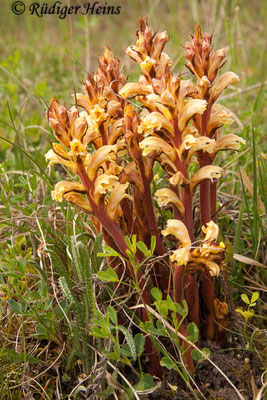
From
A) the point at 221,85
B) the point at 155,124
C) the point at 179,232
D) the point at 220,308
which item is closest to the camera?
the point at 155,124

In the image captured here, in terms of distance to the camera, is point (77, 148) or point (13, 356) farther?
point (13, 356)

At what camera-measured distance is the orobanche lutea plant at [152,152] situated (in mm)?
1381

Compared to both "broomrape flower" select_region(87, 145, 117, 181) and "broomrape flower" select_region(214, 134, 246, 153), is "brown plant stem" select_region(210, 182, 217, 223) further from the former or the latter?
"broomrape flower" select_region(87, 145, 117, 181)

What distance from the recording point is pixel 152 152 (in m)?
1.48

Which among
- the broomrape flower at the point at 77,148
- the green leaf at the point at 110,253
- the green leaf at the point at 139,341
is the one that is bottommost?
the green leaf at the point at 139,341

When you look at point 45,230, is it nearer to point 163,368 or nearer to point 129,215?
point 129,215

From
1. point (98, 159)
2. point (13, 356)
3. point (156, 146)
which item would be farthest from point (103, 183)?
point (13, 356)

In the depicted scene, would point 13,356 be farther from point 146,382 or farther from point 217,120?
point 217,120

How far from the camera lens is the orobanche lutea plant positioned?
1.38 meters

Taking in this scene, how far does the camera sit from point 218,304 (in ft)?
5.45

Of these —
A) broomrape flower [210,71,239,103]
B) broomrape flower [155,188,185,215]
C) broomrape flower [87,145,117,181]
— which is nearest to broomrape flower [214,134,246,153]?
broomrape flower [210,71,239,103]

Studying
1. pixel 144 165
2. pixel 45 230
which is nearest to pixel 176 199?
pixel 144 165

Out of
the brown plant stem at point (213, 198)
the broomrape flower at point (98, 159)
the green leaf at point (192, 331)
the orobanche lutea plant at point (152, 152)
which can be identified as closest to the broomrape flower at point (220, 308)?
the orobanche lutea plant at point (152, 152)

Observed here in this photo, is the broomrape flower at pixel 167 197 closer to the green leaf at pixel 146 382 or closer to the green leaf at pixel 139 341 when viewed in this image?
the green leaf at pixel 139 341
